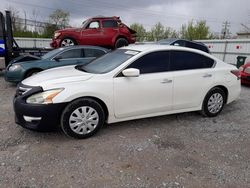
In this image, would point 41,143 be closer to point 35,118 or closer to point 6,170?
point 35,118

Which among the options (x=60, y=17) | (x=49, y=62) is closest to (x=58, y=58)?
(x=49, y=62)

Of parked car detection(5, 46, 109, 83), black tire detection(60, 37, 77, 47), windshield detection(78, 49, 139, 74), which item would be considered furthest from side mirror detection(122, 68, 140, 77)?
black tire detection(60, 37, 77, 47)

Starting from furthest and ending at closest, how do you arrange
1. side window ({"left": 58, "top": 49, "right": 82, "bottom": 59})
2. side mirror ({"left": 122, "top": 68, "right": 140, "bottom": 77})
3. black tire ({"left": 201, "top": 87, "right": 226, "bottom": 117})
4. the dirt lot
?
side window ({"left": 58, "top": 49, "right": 82, "bottom": 59})
black tire ({"left": 201, "top": 87, "right": 226, "bottom": 117})
side mirror ({"left": 122, "top": 68, "right": 140, "bottom": 77})
the dirt lot

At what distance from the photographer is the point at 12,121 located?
4355 millimetres

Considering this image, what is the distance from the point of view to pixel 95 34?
10773 mm

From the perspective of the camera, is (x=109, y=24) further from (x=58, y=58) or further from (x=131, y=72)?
(x=131, y=72)

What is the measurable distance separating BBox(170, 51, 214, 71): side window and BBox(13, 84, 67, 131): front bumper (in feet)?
7.20

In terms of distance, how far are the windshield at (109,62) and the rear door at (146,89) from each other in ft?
0.77

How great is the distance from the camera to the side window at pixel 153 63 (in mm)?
4027

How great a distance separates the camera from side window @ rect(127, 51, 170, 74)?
4.03m

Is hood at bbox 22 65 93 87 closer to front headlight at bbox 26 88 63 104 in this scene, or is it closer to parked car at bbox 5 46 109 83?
front headlight at bbox 26 88 63 104

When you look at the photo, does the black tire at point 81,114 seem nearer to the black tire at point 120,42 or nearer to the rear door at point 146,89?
the rear door at point 146,89

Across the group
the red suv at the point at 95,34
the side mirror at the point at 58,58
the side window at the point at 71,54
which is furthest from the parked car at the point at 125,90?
the red suv at the point at 95,34

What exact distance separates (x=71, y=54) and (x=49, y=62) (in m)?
0.81
